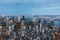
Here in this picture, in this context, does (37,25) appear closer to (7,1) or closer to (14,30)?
(14,30)

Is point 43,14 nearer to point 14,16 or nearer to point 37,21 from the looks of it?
point 37,21

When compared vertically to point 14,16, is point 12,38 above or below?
below

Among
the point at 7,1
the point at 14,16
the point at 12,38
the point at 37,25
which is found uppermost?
the point at 7,1

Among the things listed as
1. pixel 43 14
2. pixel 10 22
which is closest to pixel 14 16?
pixel 10 22

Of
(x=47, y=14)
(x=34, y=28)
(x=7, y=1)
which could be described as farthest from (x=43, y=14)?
(x=7, y=1)

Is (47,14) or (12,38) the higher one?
(47,14)

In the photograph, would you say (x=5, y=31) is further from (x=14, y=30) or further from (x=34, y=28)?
(x=34, y=28)
